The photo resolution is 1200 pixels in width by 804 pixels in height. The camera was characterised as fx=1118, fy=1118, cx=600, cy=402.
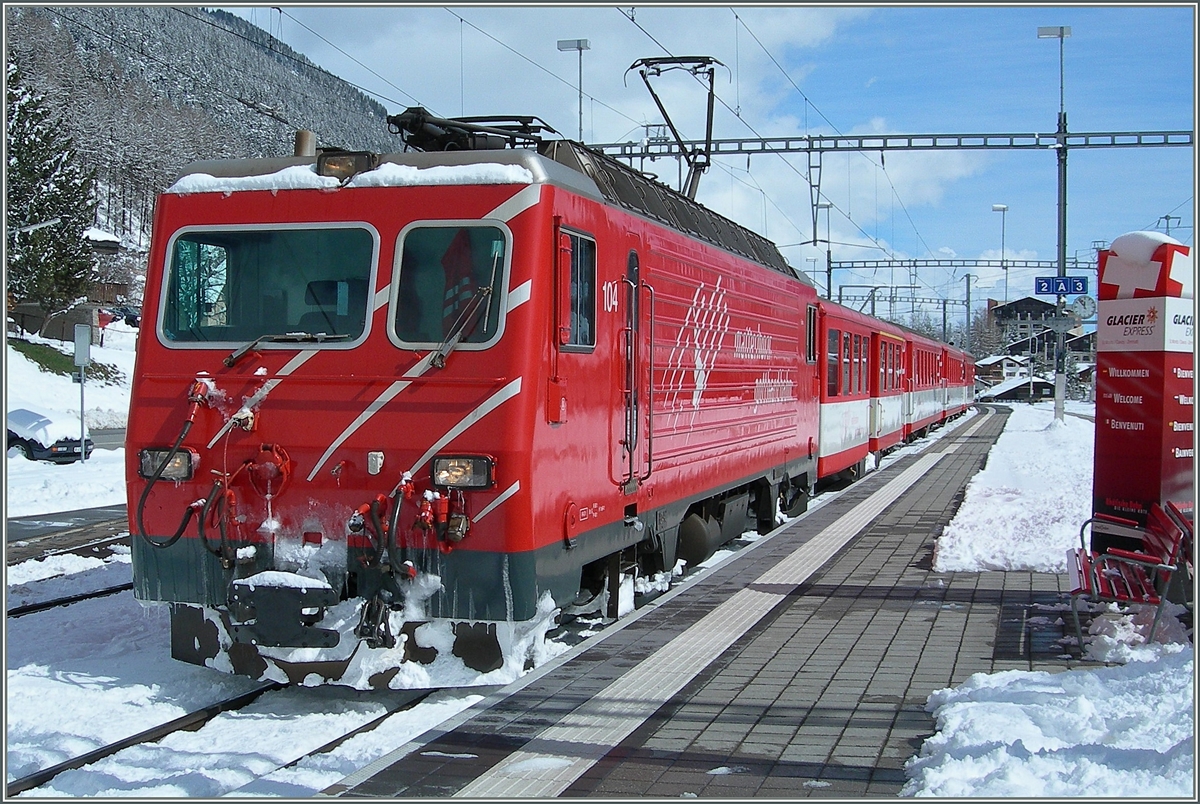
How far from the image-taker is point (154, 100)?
105 metres

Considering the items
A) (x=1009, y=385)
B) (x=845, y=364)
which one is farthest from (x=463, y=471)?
(x=1009, y=385)

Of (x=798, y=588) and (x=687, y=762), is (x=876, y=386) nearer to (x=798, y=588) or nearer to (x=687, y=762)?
(x=798, y=588)

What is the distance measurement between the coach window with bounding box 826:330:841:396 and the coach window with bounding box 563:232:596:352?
9973 millimetres

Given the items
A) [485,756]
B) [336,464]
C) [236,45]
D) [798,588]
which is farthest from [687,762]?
[236,45]

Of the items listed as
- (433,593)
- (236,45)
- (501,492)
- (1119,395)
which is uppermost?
(236,45)

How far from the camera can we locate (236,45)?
117500 millimetres

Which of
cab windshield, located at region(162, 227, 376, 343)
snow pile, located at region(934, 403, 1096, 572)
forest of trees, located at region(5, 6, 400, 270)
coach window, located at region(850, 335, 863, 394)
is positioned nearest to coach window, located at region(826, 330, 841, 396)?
coach window, located at region(850, 335, 863, 394)

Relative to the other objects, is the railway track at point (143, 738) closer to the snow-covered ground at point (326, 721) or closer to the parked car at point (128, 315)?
the snow-covered ground at point (326, 721)

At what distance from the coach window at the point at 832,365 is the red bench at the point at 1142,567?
8.60 m

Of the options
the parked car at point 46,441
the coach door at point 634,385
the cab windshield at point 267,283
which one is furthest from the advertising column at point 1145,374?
the parked car at point 46,441

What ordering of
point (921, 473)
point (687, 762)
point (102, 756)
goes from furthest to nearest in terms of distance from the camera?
point (921, 473) < point (102, 756) < point (687, 762)

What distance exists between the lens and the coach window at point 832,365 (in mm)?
16656

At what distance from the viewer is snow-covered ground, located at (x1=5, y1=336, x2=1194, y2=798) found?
15.3ft

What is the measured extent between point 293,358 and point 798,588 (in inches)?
193
